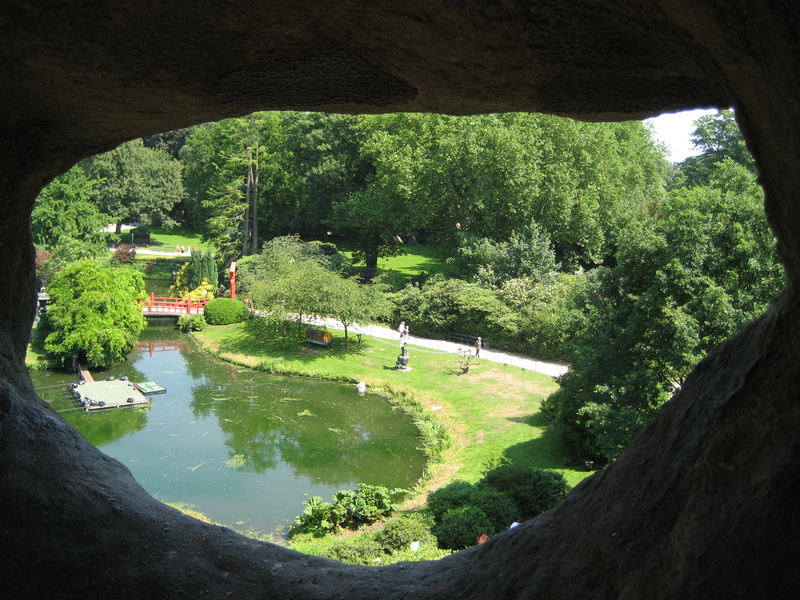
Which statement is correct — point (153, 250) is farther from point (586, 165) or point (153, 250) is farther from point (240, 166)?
point (586, 165)

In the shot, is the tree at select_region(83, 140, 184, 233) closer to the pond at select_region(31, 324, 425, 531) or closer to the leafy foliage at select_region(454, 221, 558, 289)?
the pond at select_region(31, 324, 425, 531)

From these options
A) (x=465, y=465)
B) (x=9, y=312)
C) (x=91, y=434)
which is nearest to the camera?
(x=9, y=312)

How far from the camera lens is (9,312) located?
4559 mm

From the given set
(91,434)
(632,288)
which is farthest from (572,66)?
(91,434)

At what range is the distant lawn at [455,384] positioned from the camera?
18422 millimetres

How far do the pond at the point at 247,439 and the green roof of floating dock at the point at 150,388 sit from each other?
20 centimetres

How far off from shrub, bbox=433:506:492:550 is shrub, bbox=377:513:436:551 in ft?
0.81

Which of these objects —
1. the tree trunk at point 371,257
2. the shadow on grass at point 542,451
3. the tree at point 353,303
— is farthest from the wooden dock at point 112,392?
the tree trunk at point 371,257

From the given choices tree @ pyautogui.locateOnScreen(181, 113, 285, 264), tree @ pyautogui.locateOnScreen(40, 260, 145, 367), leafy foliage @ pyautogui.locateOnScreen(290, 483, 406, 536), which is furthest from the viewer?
tree @ pyautogui.locateOnScreen(181, 113, 285, 264)

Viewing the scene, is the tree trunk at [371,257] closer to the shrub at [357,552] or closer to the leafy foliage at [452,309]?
the leafy foliage at [452,309]

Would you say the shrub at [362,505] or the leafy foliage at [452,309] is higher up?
the leafy foliage at [452,309]

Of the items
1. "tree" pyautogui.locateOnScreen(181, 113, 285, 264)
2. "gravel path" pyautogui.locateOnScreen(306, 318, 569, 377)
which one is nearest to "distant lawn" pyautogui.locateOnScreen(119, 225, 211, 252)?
"tree" pyautogui.locateOnScreen(181, 113, 285, 264)

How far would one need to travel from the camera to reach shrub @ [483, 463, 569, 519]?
1407 centimetres

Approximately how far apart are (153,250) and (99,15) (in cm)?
5175
